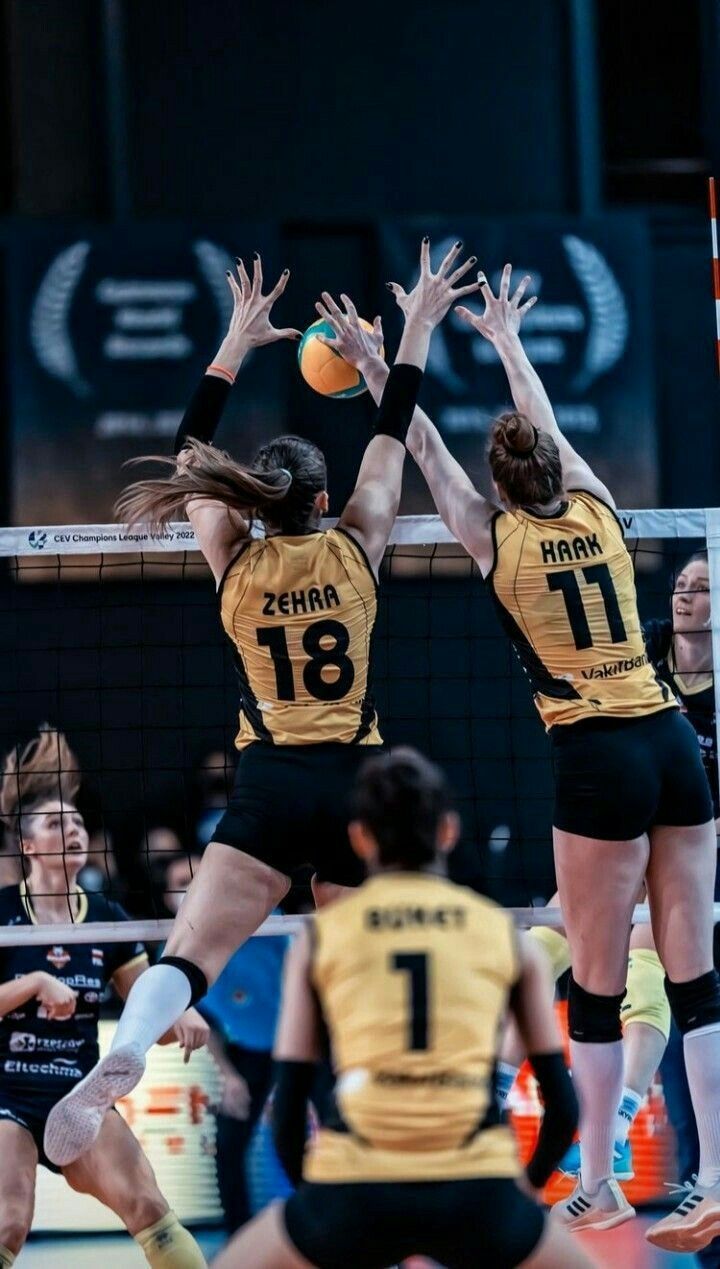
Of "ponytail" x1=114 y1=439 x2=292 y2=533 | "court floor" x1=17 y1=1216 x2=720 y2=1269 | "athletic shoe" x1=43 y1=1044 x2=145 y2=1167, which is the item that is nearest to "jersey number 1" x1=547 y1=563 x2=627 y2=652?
"ponytail" x1=114 y1=439 x2=292 y2=533

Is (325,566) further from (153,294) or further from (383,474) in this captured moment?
(153,294)

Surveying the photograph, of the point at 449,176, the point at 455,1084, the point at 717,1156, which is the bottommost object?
the point at 717,1156

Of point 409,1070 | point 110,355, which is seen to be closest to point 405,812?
point 409,1070

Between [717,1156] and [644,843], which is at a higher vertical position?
[644,843]

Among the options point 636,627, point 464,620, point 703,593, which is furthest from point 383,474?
Result: point 464,620

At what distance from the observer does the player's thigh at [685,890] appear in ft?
18.7

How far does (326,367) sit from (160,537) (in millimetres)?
921

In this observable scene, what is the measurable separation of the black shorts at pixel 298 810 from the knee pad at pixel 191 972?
377 millimetres

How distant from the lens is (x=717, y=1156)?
18.9 ft

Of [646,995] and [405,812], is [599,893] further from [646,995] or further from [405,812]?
[405,812]

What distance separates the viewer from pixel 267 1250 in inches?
153

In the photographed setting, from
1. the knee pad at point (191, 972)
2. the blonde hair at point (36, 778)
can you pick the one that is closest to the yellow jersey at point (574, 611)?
the knee pad at point (191, 972)

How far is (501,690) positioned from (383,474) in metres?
5.37

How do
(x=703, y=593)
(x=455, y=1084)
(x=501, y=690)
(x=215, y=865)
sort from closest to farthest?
1. (x=455, y=1084)
2. (x=215, y=865)
3. (x=703, y=593)
4. (x=501, y=690)
